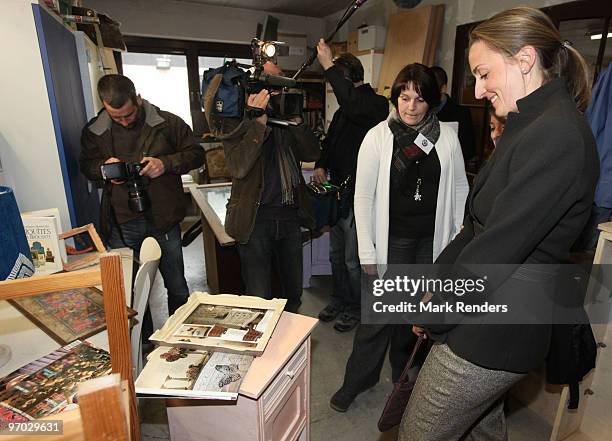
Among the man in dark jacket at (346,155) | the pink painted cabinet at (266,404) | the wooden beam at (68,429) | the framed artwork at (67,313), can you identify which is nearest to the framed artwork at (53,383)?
the framed artwork at (67,313)

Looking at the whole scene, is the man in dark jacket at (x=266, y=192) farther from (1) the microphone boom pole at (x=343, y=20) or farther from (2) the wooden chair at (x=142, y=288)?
(2) the wooden chair at (x=142, y=288)

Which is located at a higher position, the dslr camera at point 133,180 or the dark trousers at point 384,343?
the dslr camera at point 133,180

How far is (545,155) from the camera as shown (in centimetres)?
72

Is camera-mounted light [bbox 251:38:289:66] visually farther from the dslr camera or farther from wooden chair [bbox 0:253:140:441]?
wooden chair [bbox 0:253:140:441]

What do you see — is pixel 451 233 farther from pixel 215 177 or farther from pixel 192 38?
pixel 192 38

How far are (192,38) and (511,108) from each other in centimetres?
496

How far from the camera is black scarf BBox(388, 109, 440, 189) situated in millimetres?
1455

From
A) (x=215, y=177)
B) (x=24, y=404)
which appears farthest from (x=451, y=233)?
(x=215, y=177)

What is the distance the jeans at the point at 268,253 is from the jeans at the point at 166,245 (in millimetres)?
449

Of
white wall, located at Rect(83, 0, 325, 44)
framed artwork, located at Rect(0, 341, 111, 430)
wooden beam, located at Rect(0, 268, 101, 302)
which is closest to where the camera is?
wooden beam, located at Rect(0, 268, 101, 302)

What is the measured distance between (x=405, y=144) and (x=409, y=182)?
5.8 inches

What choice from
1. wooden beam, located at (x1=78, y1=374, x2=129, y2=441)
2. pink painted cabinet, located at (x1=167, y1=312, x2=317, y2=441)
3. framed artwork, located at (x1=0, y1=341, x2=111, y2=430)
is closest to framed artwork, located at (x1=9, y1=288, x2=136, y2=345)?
framed artwork, located at (x1=0, y1=341, x2=111, y2=430)

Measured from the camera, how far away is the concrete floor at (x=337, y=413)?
1644 millimetres

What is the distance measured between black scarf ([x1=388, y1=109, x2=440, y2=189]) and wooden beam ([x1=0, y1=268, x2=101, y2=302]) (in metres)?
1.13
